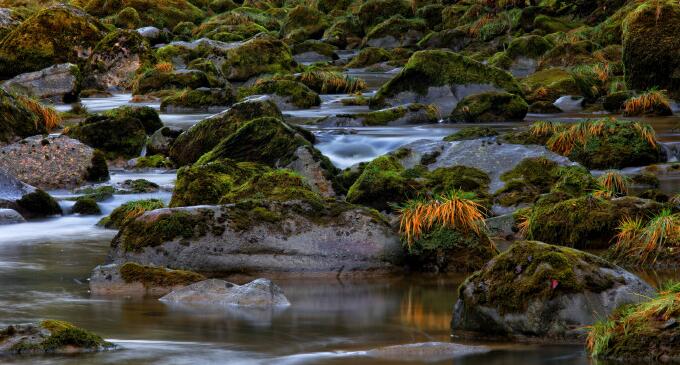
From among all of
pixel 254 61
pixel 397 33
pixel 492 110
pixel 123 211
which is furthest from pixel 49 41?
pixel 123 211

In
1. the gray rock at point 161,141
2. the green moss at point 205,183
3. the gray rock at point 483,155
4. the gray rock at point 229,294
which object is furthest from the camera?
the gray rock at point 161,141

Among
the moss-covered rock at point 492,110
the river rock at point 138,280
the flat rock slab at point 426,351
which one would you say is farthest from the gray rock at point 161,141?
the flat rock slab at point 426,351

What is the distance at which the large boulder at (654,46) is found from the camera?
2494 centimetres

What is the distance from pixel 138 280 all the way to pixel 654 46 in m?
18.2

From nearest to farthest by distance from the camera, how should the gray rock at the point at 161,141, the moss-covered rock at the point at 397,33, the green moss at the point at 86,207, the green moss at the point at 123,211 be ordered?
the green moss at the point at 123,211
the green moss at the point at 86,207
the gray rock at the point at 161,141
the moss-covered rock at the point at 397,33

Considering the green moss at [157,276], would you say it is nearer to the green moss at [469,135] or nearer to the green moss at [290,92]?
the green moss at [469,135]

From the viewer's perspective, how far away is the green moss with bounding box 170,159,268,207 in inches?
542

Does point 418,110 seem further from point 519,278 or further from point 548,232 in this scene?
point 519,278

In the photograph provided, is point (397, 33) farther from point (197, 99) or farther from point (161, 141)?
point (161, 141)

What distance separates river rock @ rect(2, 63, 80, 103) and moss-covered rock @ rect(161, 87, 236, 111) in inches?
153

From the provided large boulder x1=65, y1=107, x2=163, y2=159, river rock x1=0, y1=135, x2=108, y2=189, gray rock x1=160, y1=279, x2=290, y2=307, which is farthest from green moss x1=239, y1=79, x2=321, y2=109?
gray rock x1=160, y1=279, x2=290, y2=307

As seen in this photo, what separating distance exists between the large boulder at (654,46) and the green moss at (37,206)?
48.9 feet

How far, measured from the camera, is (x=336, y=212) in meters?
11.1

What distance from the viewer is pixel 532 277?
306 inches
